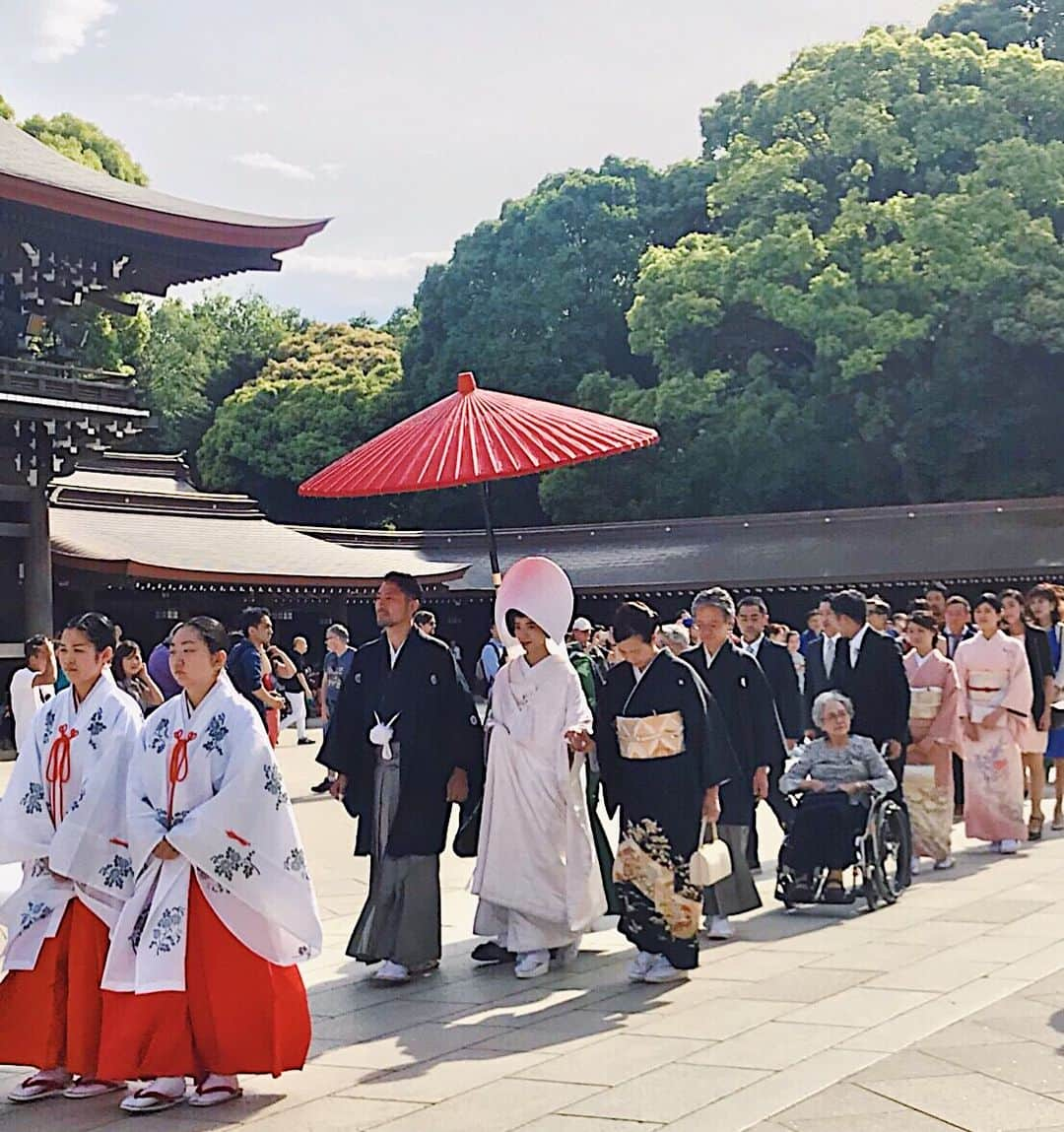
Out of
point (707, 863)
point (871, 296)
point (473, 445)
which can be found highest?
point (871, 296)

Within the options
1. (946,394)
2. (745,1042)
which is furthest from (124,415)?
(946,394)

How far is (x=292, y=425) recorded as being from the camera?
132 ft

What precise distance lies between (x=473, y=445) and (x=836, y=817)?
270 centimetres

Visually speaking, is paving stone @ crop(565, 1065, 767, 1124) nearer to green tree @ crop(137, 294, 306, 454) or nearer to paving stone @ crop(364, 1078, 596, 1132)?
paving stone @ crop(364, 1078, 596, 1132)

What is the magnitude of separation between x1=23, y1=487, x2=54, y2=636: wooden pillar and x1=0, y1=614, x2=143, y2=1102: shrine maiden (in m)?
13.5

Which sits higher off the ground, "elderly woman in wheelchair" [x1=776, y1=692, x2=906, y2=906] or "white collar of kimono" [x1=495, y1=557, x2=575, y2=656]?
"white collar of kimono" [x1=495, y1=557, x2=575, y2=656]

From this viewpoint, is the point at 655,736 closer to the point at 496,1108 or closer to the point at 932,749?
the point at 496,1108

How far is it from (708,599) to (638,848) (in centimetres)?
182

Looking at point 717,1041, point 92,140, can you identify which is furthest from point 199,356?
point 717,1041

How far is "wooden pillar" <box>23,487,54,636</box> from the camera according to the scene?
18281mm

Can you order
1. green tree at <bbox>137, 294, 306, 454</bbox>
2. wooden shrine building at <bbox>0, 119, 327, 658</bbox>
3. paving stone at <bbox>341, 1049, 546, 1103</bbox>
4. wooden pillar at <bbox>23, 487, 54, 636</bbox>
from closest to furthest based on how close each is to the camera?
paving stone at <bbox>341, 1049, 546, 1103</bbox>
wooden shrine building at <bbox>0, 119, 327, 658</bbox>
wooden pillar at <bbox>23, 487, 54, 636</bbox>
green tree at <bbox>137, 294, 306, 454</bbox>

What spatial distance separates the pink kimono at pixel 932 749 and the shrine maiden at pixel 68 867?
5.38 m

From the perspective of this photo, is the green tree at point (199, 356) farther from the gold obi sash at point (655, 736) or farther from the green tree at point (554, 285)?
the gold obi sash at point (655, 736)

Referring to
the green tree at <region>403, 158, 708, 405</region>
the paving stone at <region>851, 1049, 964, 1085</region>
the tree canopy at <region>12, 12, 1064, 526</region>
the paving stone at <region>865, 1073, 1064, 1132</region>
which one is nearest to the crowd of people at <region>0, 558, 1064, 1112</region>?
the paving stone at <region>851, 1049, 964, 1085</region>
